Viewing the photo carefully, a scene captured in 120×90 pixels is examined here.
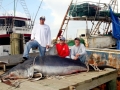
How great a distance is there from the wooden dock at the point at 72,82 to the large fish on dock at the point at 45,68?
0.62 feet

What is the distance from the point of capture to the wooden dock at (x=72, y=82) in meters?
3.63

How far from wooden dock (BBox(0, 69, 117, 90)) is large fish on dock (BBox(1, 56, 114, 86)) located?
190 mm

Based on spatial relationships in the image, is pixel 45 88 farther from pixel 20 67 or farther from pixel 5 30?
pixel 5 30

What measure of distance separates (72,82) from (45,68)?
0.80m

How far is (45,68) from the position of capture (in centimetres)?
449

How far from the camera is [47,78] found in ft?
14.2

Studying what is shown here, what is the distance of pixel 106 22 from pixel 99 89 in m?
11.3

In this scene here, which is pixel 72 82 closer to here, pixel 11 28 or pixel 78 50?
pixel 78 50

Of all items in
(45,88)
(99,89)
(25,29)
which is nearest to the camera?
(45,88)

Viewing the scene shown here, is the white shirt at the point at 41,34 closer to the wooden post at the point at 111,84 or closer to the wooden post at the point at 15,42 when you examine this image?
the wooden post at the point at 111,84

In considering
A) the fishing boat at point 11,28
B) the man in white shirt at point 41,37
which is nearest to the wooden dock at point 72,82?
the man in white shirt at point 41,37

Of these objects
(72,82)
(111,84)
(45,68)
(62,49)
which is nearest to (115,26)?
(111,84)

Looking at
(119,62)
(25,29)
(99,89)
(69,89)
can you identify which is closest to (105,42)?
(25,29)

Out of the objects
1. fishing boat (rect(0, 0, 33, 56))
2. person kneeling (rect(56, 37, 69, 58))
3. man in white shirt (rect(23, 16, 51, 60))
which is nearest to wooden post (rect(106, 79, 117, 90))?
person kneeling (rect(56, 37, 69, 58))
